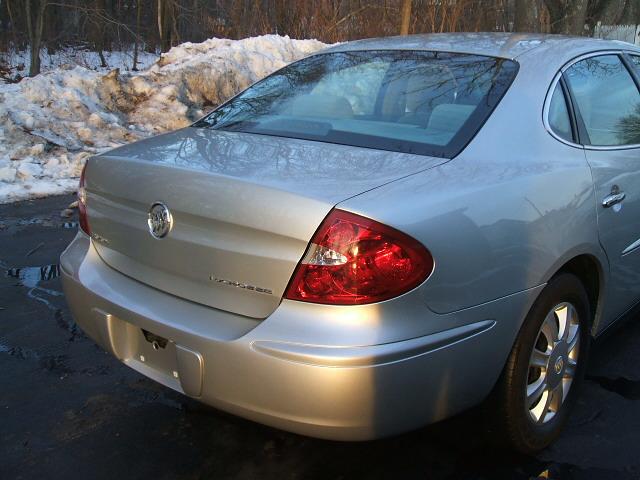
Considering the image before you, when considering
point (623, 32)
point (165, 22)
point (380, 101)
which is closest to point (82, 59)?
point (165, 22)

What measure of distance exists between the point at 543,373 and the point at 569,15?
1211 centimetres

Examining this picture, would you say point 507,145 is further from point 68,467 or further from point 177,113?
point 177,113

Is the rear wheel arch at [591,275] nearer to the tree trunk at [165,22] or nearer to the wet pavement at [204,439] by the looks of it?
the wet pavement at [204,439]

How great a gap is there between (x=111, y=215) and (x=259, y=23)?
1625 centimetres

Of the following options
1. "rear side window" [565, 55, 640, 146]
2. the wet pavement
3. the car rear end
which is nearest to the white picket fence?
"rear side window" [565, 55, 640, 146]

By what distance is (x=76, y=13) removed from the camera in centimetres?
1585

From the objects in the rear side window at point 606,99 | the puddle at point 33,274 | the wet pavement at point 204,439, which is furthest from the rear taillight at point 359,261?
the puddle at point 33,274

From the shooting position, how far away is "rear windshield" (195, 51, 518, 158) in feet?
8.33

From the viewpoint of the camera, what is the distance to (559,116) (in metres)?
2.73

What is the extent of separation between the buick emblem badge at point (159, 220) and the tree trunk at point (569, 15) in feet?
40.9

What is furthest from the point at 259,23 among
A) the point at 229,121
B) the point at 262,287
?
the point at 262,287

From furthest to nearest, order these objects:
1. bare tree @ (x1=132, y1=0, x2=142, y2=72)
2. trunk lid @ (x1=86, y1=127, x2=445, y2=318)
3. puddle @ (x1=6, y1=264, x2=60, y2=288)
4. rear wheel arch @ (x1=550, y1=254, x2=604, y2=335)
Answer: bare tree @ (x1=132, y1=0, x2=142, y2=72)
puddle @ (x1=6, y1=264, x2=60, y2=288)
rear wheel arch @ (x1=550, y1=254, x2=604, y2=335)
trunk lid @ (x1=86, y1=127, x2=445, y2=318)

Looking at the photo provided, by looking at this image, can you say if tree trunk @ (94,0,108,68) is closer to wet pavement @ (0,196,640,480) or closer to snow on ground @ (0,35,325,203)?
snow on ground @ (0,35,325,203)

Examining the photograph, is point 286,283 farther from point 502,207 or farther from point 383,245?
point 502,207
